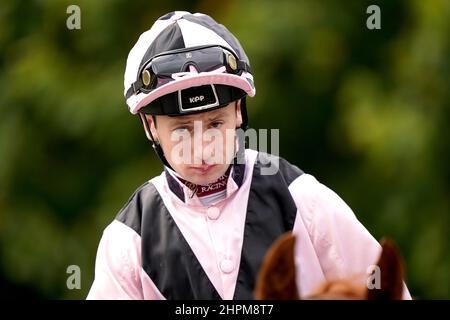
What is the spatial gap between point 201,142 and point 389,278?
584 millimetres

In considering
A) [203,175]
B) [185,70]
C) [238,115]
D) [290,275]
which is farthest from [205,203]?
[290,275]

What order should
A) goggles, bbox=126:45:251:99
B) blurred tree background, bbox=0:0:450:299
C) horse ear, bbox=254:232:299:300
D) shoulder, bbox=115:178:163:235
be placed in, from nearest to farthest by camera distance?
1. horse ear, bbox=254:232:299:300
2. goggles, bbox=126:45:251:99
3. shoulder, bbox=115:178:163:235
4. blurred tree background, bbox=0:0:450:299

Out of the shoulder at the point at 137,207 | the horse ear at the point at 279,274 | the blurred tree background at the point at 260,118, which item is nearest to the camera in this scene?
the horse ear at the point at 279,274

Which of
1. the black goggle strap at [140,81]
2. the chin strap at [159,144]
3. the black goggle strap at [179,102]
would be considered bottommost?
the chin strap at [159,144]

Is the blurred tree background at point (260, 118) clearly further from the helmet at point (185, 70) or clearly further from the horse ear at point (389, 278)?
the horse ear at point (389, 278)

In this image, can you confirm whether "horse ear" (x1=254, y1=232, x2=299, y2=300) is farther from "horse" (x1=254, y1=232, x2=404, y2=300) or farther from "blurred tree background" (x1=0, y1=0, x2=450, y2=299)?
"blurred tree background" (x1=0, y1=0, x2=450, y2=299)

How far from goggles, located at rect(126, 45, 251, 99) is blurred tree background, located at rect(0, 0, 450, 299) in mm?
2561

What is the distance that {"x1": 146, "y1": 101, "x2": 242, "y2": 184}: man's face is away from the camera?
2473 mm

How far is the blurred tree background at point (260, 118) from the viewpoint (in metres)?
5.11

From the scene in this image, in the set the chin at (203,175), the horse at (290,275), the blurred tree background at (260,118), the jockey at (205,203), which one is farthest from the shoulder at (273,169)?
the blurred tree background at (260,118)

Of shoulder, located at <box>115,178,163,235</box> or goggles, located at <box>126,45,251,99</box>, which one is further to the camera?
shoulder, located at <box>115,178,163,235</box>

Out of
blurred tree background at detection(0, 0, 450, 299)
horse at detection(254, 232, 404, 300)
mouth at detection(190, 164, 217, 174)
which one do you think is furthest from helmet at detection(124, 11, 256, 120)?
blurred tree background at detection(0, 0, 450, 299)

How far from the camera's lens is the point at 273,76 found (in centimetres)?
550

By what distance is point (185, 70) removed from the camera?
2449mm
